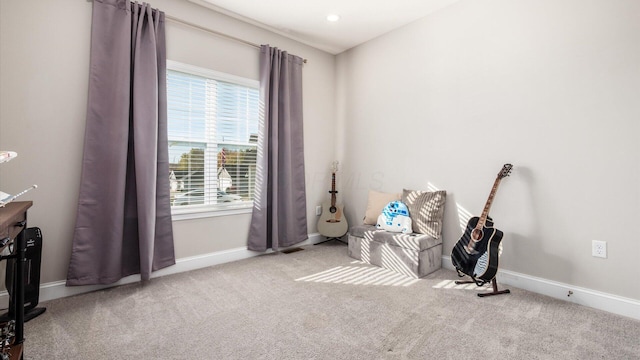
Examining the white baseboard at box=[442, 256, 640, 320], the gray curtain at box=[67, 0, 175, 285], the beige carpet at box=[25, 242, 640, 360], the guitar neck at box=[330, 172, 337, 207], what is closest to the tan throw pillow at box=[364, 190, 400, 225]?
the guitar neck at box=[330, 172, 337, 207]

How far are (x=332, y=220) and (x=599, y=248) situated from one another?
252 centimetres

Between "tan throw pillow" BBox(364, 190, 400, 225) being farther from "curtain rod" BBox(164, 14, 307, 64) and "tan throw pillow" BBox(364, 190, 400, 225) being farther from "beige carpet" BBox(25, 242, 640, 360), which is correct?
"curtain rod" BBox(164, 14, 307, 64)

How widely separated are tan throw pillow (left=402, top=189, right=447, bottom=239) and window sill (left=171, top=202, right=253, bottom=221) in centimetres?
177

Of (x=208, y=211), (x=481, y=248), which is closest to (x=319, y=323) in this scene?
(x=481, y=248)

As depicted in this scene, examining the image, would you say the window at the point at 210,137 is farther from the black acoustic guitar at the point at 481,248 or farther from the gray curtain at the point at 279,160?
the black acoustic guitar at the point at 481,248

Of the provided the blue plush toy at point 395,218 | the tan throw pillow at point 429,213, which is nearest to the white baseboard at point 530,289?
the tan throw pillow at point 429,213

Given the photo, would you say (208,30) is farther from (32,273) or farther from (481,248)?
(481,248)

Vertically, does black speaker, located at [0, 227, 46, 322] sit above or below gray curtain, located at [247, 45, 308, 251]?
below

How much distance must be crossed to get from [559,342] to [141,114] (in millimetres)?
3270

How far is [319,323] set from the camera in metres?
1.93

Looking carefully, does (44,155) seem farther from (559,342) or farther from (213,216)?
(559,342)

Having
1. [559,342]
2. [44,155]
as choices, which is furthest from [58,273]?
[559,342]

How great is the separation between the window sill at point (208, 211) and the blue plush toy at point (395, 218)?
1.45 meters

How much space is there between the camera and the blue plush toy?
3.05 meters
